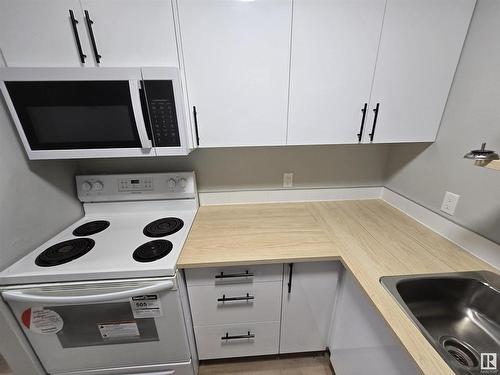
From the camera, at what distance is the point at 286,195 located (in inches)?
60.1

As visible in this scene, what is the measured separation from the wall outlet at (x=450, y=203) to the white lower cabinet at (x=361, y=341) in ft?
2.08

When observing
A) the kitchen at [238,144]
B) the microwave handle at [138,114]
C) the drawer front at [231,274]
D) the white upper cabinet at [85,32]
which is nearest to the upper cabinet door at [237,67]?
the kitchen at [238,144]

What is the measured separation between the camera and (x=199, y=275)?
1.02m

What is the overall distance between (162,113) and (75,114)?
389mm

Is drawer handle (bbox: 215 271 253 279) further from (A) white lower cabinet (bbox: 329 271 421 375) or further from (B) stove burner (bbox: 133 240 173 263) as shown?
(A) white lower cabinet (bbox: 329 271 421 375)

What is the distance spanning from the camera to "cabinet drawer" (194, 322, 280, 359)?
1.17 m

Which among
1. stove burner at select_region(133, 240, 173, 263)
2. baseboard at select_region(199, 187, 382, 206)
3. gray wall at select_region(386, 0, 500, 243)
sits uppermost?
gray wall at select_region(386, 0, 500, 243)

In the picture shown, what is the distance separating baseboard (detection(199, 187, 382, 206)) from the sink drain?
3.04ft

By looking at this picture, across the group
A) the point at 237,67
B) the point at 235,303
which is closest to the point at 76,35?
the point at 237,67

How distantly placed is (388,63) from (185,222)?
1.36 metres

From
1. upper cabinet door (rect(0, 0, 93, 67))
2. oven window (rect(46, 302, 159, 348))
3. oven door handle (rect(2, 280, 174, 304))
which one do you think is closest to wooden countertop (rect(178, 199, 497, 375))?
oven door handle (rect(2, 280, 174, 304))

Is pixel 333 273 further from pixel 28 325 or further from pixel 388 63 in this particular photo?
pixel 28 325

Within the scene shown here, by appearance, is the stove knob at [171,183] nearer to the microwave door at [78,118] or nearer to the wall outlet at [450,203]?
the microwave door at [78,118]

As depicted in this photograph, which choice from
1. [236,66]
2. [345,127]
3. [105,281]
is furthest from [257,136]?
[105,281]
